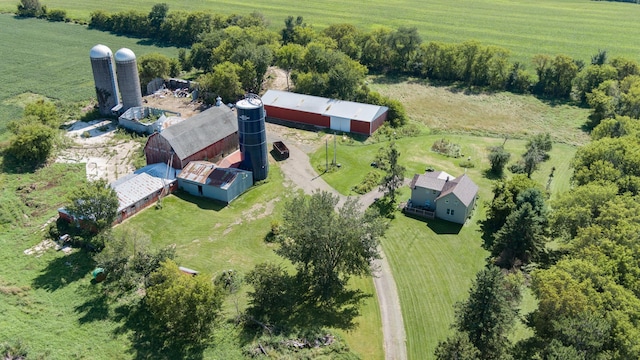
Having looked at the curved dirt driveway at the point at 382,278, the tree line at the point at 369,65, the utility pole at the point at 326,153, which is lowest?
the curved dirt driveway at the point at 382,278

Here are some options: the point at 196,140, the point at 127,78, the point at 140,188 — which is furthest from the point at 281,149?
the point at 127,78

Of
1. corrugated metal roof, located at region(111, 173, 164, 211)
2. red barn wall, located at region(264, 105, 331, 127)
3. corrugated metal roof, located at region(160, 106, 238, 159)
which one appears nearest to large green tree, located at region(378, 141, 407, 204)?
red barn wall, located at region(264, 105, 331, 127)

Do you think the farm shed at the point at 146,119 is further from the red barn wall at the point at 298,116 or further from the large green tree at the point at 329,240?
the large green tree at the point at 329,240

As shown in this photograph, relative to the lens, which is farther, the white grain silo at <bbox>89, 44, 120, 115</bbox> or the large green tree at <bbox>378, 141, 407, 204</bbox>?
the white grain silo at <bbox>89, 44, 120, 115</bbox>

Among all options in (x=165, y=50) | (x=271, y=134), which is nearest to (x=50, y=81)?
(x=165, y=50)

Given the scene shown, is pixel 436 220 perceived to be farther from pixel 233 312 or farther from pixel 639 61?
pixel 639 61

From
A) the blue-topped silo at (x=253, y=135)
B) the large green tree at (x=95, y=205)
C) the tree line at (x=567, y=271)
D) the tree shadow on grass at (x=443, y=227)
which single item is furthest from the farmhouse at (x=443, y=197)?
the large green tree at (x=95, y=205)

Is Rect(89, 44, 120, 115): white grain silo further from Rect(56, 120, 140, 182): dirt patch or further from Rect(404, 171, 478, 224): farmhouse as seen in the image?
Rect(404, 171, 478, 224): farmhouse
